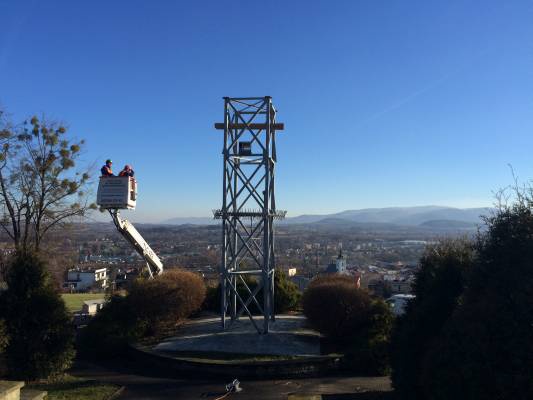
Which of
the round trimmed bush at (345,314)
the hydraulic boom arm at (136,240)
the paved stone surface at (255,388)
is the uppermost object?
the hydraulic boom arm at (136,240)

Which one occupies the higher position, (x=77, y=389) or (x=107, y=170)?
(x=107, y=170)

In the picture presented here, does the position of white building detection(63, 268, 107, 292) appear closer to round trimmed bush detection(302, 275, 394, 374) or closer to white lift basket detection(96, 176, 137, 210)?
white lift basket detection(96, 176, 137, 210)

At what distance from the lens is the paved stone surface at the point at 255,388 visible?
11.1 meters

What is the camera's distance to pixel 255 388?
11992 mm

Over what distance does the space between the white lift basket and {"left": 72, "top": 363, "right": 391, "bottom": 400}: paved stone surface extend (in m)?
6.00

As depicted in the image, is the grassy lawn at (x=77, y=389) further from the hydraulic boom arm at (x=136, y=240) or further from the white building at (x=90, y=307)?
the white building at (x=90, y=307)

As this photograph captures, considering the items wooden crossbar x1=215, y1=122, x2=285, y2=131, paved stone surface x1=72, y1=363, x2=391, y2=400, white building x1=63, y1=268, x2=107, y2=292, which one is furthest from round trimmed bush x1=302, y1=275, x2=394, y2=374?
white building x1=63, y1=268, x2=107, y2=292

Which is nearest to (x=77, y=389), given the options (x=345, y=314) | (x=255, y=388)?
(x=255, y=388)

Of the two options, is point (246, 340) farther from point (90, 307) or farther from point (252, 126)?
point (90, 307)

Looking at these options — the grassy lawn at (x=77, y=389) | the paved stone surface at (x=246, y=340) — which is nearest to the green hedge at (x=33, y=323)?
the grassy lawn at (x=77, y=389)

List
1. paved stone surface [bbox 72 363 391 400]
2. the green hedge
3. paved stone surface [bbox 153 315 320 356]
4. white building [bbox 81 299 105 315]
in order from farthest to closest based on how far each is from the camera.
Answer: white building [bbox 81 299 105 315]
paved stone surface [bbox 153 315 320 356]
the green hedge
paved stone surface [bbox 72 363 391 400]

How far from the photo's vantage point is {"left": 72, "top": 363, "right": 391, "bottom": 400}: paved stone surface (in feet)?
36.4

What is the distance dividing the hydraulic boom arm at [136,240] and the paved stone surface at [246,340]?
11.6ft

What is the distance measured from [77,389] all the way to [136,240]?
801 cm
